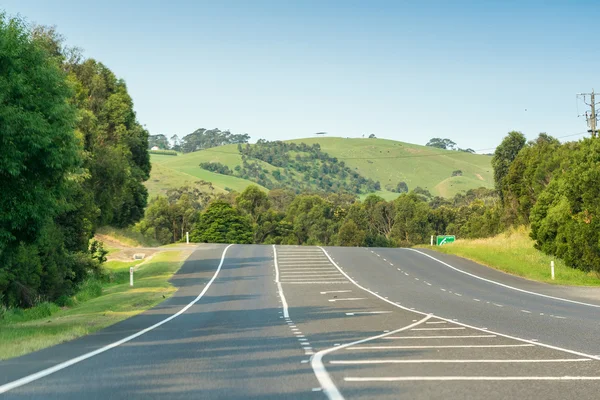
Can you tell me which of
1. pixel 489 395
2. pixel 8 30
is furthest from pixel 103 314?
pixel 489 395

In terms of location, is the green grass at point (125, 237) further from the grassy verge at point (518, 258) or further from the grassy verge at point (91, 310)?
the grassy verge at point (518, 258)

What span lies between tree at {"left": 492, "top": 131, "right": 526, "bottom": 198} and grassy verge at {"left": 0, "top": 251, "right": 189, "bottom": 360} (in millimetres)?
51269

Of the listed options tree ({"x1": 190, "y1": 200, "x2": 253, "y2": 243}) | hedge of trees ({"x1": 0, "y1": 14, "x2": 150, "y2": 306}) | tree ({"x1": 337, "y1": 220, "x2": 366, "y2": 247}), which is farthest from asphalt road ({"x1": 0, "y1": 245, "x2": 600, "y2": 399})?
tree ({"x1": 337, "y1": 220, "x2": 366, "y2": 247})

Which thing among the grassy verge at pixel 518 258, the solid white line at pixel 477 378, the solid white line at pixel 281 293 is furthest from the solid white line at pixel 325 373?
the grassy verge at pixel 518 258

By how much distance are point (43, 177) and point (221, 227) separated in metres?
97.0

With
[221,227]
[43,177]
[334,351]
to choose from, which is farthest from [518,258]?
[221,227]

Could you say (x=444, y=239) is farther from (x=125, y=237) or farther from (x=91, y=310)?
(x=91, y=310)

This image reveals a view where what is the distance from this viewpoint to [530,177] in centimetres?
6800

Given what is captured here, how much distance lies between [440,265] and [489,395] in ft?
141

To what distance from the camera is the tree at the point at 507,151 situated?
312 ft

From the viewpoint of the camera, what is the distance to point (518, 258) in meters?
49.9

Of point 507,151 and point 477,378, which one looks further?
point 507,151

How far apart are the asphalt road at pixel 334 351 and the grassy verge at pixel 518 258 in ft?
37.0

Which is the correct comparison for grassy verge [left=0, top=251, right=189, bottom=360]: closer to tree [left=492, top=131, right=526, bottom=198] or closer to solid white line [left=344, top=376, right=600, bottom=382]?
solid white line [left=344, top=376, right=600, bottom=382]
